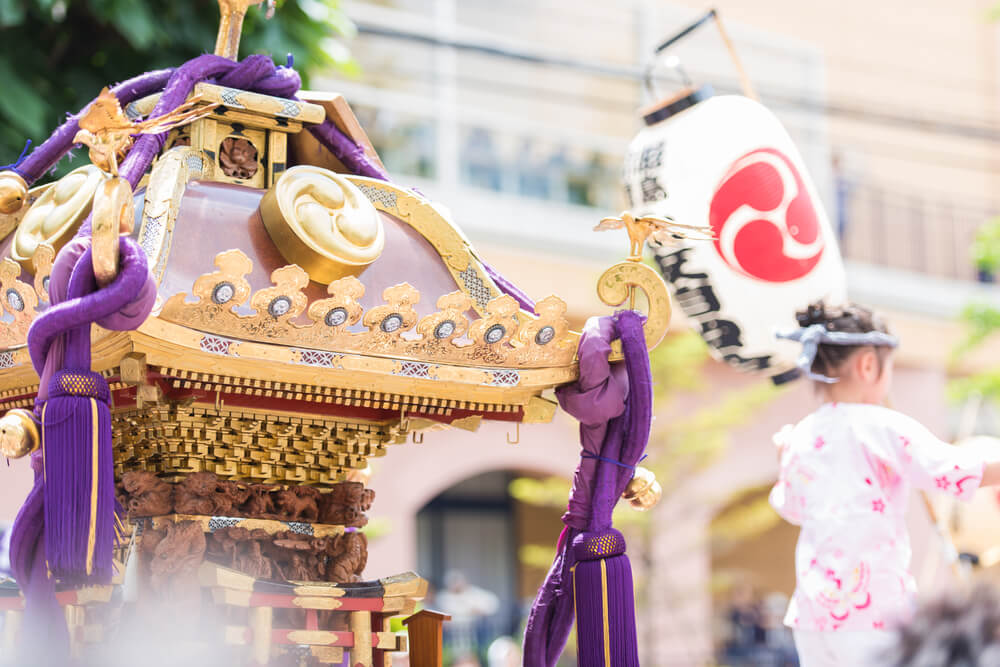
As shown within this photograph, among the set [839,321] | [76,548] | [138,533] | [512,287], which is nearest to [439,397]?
[512,287]

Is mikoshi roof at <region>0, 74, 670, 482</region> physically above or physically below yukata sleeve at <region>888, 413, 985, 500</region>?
above

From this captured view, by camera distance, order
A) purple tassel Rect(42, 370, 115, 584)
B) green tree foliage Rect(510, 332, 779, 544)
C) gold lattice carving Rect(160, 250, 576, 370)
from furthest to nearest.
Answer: green tree foliage Rect(510, 332, 779, 544) → gold lattice carving Rect(160, 250, 576, 370) → purple tassel Rect(42, 370, 115, 584)

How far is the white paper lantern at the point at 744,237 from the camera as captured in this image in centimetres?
336

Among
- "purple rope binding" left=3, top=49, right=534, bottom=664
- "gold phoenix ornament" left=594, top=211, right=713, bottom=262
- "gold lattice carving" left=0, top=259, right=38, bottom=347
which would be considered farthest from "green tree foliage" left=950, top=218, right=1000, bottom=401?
"purple rope binding" left=3, top=49, right=534, bottom=664

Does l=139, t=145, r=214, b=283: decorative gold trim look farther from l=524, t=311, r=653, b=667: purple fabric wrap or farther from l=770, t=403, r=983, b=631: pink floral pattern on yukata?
l=770, t=403, r=983, b=631: pink floral pattern on yukata

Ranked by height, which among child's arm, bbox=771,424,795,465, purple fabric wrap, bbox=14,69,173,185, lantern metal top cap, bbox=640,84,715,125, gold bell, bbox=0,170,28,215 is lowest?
child's arm, bbox=771,424,795,465

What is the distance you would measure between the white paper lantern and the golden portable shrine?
2.37ft

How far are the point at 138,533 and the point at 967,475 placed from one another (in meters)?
1.64

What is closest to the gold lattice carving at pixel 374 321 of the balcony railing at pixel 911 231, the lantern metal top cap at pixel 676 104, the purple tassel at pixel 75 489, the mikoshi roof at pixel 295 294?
the mikoshi roof at pixel 295 294

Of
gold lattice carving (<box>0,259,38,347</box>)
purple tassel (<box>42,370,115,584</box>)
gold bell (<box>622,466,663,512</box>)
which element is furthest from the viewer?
gold bell (<box>622,466,663,512</box>)

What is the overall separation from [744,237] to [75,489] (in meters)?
1.97

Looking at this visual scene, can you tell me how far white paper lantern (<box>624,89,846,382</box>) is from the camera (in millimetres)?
3359

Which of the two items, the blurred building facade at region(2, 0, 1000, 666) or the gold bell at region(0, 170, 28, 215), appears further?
the blurred building facade at region(2, 0, 1000, 666)

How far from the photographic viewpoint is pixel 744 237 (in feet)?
11.0
